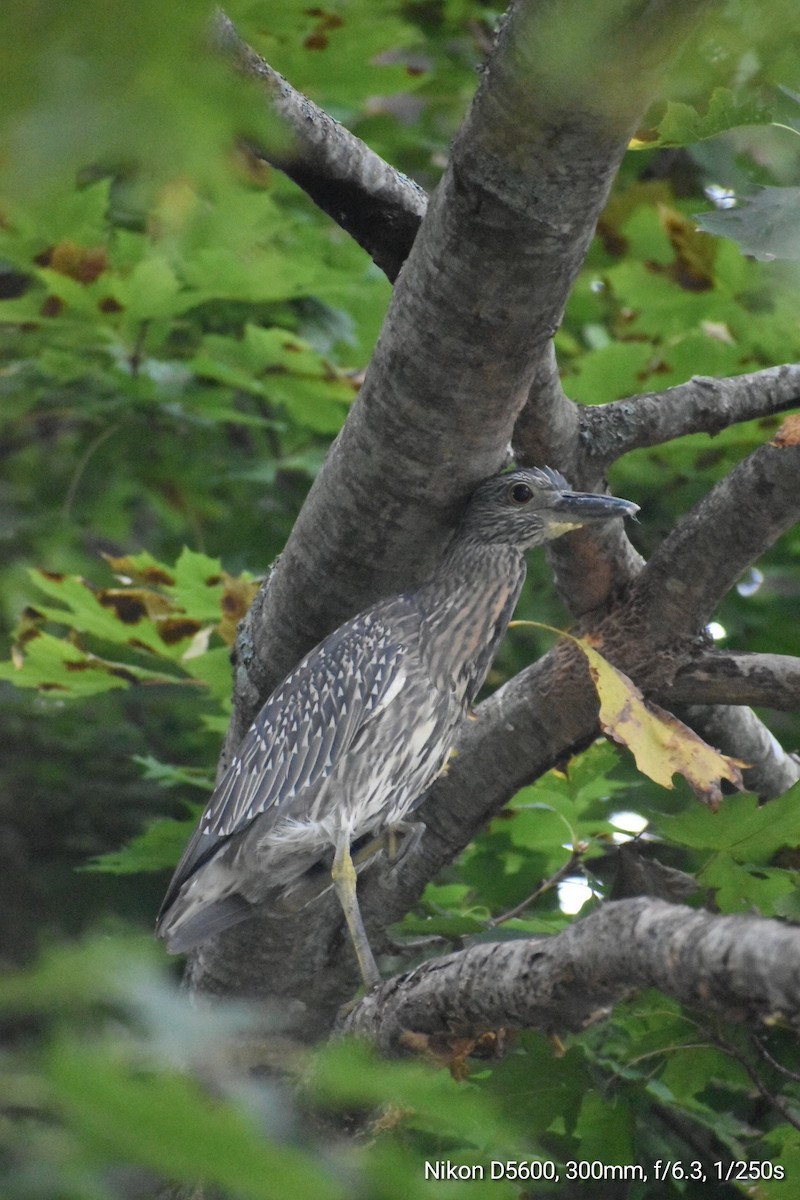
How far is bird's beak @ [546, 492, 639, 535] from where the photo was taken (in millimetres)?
2664

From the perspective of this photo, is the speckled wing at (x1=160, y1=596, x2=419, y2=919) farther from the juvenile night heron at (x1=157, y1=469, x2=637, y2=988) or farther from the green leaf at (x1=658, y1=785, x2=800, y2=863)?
the green leaf at (x1=658, y1=785, x2=800, y2=863)

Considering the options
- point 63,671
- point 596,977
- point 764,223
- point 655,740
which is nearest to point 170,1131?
point 596,977

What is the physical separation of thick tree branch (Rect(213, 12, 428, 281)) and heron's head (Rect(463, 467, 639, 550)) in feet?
1.76

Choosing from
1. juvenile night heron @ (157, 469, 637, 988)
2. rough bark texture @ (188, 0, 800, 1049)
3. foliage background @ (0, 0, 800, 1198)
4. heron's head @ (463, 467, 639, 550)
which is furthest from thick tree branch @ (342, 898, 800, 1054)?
heron's head @ (463, 467, 639, 550)

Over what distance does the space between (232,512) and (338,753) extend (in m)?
1.54

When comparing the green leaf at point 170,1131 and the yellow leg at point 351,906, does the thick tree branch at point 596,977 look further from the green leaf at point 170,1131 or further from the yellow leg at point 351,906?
the green leaf at point 170,1131

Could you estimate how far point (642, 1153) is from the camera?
9.32 feet

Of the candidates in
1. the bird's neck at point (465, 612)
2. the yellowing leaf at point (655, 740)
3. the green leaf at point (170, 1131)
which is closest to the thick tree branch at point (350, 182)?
the bird's neck at point (465, 612)

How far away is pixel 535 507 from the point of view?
276cm

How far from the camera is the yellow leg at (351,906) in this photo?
2.59 m

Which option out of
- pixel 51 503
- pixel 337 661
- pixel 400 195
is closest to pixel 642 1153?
pixel 337 661

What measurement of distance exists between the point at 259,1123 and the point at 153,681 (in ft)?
8.30

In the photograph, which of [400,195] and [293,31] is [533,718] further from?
[293,31]

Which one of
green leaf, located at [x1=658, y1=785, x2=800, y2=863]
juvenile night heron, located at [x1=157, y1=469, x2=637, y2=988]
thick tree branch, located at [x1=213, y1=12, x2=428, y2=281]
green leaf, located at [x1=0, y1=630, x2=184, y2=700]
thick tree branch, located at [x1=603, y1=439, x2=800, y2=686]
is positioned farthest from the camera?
green leaf, located at [x1=0, y1=630, x2=184, y2=700]
